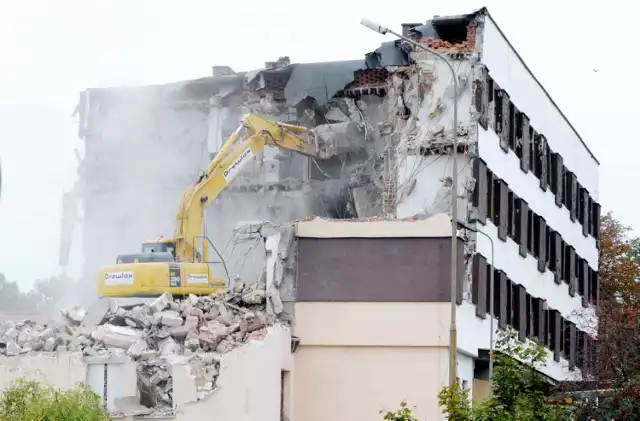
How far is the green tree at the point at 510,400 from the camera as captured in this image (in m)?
22.2

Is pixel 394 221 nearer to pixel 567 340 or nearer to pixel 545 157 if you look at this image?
pixel 545 157

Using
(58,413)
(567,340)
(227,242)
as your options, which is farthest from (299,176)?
(58,413)

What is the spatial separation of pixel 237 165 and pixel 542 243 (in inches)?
557

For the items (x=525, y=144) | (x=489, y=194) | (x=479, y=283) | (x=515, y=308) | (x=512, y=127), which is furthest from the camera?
(x=525, y=144)

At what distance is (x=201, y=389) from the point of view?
28.1 meters

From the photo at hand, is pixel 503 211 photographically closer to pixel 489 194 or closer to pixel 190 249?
pixel 489 194

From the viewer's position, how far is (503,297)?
132 ft

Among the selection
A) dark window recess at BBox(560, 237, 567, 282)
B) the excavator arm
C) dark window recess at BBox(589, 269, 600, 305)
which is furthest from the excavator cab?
dark window recess at BBox(589, 269, 600, 305)

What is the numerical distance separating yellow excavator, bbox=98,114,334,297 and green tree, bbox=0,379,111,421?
9589 millimetres

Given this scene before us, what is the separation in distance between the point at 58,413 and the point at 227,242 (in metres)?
20.4

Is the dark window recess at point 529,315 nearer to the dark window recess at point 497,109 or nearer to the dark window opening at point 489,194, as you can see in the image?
the dark window opening at point 489,194

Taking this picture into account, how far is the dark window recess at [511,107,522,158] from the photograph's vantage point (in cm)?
4262

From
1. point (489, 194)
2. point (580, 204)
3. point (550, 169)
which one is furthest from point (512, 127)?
point (580, 204)

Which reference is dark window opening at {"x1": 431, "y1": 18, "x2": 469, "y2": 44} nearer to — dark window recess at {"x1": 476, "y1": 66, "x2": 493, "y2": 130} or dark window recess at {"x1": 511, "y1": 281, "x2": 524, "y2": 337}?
dark window recess at {"x1": 476, "y1": 66, "x2": 493, "y2": 130}
